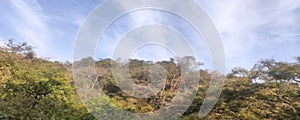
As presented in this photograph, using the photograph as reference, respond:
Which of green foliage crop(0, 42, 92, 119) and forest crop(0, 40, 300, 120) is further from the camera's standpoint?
forest crop(0, 40, 300, 120)

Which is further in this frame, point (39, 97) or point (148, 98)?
point (148, 98)

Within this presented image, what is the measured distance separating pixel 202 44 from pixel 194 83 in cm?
379

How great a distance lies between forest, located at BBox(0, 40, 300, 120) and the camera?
8562mm

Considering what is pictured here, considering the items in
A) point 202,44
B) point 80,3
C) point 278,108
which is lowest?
point 278,108

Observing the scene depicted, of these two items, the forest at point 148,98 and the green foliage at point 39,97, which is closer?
the green foliage at point 39,97

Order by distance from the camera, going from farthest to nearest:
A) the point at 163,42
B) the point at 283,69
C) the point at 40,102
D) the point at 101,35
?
the point at 283,69 → the point at 40,102 → the point at 163,42 → the point at 101,35

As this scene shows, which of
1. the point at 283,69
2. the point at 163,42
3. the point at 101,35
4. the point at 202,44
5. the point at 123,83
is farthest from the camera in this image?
the point at 283,69

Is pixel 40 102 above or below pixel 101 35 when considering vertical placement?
below

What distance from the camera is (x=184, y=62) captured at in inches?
420

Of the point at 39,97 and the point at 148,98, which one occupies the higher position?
the point at 39,97

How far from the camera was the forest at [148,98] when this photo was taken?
8.56 metres

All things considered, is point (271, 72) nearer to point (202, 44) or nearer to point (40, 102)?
point (202, 44)

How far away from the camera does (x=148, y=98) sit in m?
10.7

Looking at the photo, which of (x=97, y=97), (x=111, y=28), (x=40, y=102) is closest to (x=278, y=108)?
(x=97, y=97)
